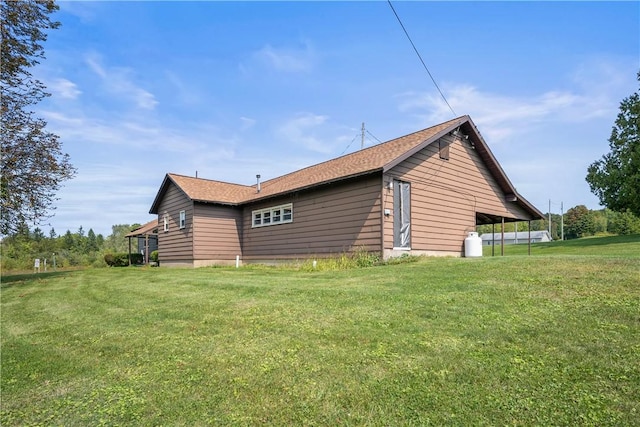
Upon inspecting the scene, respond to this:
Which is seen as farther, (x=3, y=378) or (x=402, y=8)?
(x=402, y=8)

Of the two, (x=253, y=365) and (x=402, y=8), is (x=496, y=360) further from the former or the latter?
(x=402, y=8)

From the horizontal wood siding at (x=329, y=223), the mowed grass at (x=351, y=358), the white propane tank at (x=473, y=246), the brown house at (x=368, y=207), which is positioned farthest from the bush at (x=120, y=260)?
the white propane tank at (x=473, y=246)

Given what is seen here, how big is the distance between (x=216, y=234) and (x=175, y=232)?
3212 millimetres

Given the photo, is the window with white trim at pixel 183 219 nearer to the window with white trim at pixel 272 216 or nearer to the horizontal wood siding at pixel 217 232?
the horizontal wood siding at pixel 217 232

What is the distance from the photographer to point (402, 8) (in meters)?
8.58

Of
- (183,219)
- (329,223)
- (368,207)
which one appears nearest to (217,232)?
(183,219)

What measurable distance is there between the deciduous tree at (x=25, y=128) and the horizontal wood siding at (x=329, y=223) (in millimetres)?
8406

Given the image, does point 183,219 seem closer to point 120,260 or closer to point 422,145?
point 422,145

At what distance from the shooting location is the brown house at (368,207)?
1269cm

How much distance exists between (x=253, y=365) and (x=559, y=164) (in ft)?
84.0

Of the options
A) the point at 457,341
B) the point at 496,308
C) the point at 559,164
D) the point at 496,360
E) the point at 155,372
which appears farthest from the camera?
the point at 559,164

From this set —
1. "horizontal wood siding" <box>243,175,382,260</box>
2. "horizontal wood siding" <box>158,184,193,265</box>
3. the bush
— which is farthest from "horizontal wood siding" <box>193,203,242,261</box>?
the bush

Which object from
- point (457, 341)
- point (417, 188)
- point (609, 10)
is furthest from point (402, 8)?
point (457, 341)

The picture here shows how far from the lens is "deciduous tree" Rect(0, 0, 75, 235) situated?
42.7 feet
